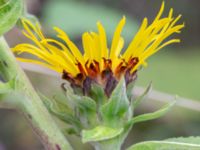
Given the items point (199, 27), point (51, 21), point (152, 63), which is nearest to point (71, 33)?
point (51, 21)

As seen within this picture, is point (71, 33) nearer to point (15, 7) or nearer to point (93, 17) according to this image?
point (93, 17)

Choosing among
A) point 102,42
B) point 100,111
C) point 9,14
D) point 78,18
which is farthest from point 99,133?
point 78,18

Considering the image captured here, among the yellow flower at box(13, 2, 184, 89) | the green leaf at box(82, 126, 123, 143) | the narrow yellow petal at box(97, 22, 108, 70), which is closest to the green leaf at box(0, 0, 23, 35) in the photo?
the yellow flower at box(13, 2, 184, 89)

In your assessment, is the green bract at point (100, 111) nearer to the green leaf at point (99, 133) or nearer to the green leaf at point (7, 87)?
the green leaf at point (99, 133)

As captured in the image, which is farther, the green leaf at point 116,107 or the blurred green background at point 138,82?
the blurred green background at point 138,82

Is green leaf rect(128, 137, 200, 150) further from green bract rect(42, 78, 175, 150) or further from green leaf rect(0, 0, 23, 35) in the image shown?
green leaf rect(0, 0, 23, 35)

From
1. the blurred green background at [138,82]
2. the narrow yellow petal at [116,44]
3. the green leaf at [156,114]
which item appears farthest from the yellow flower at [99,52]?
the blurred green background at [138,82]

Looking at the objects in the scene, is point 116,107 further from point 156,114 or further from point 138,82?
point 138,82

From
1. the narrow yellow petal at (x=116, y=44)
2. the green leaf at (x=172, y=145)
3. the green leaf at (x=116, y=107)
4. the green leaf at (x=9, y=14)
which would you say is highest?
the green leaf at (x=9, y=14)
